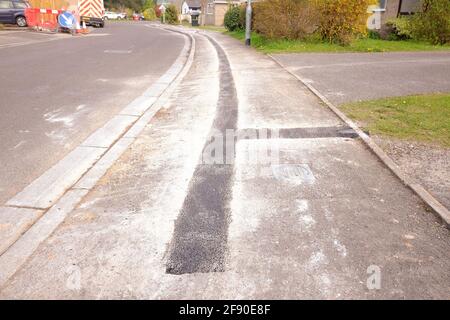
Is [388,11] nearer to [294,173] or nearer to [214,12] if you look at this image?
[294,173]

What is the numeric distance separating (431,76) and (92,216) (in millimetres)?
10612

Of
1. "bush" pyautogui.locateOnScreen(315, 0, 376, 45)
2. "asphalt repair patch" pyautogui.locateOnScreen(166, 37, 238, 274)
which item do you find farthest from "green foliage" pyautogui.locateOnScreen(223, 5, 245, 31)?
"asphalt repair patch" pyautogui.locateOnScreen(166, 37, 238, 274)

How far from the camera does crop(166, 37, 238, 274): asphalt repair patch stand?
9.33 ft

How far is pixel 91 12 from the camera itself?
30562 millimetres

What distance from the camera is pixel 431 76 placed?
1048cm

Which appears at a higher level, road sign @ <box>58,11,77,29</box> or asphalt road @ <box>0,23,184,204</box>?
road sign @ <box>58,11,77,29</box>

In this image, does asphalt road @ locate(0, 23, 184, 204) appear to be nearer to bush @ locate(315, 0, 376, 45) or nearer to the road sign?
bush @ locate(315, 0, 376, 45)

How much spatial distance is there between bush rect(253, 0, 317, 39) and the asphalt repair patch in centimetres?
1386

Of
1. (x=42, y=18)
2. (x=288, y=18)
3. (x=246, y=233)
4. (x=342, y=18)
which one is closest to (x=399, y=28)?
(x=342, y=18)

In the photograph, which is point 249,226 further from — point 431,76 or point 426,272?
point 431,76

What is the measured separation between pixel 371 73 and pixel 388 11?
1673 cm

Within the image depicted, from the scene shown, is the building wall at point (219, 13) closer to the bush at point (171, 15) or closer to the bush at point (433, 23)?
the bush at point (171, 15)

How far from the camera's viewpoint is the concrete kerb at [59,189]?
3021 mm
